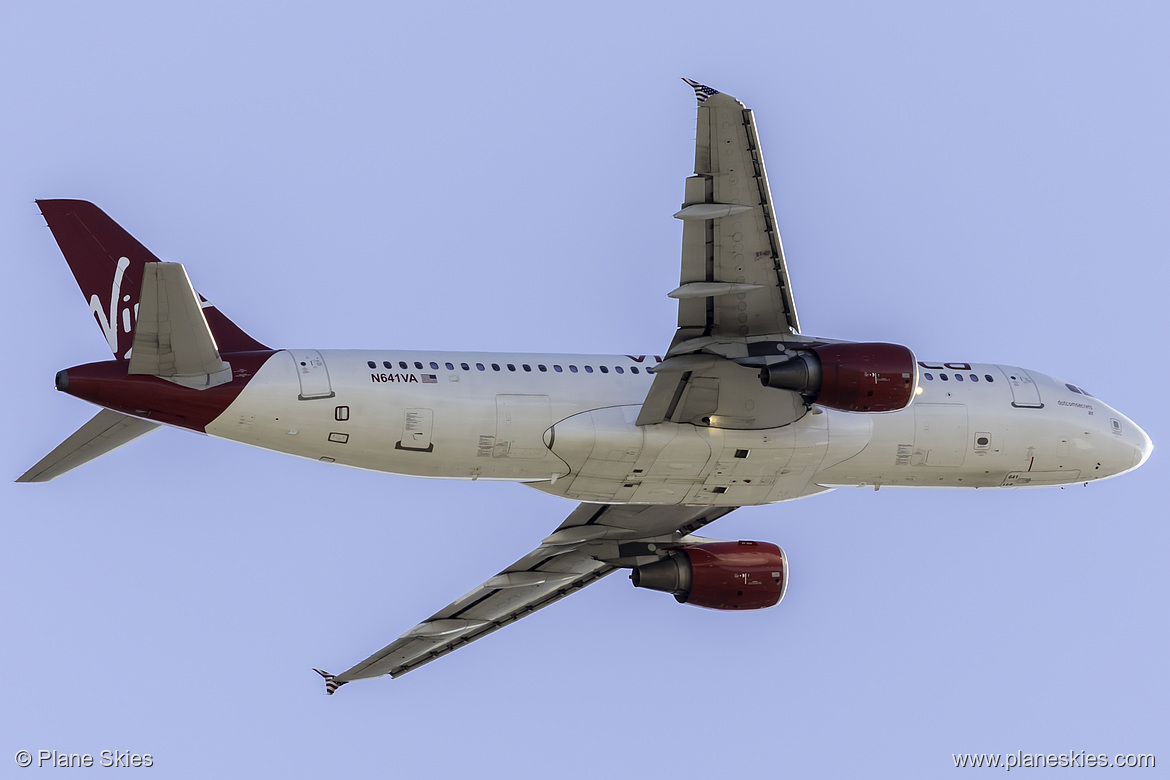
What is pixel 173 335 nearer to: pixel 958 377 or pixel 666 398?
pixel 666 398

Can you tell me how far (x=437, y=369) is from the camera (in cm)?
3014

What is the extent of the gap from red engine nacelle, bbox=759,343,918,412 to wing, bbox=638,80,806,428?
1.48 feet

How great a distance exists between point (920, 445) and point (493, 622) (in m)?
11.1

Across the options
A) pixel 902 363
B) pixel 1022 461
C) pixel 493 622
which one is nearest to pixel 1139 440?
pixel 1022 461

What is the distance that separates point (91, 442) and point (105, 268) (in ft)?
10.4

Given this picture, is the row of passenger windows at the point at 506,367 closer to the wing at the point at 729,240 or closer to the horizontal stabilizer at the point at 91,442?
the wing at the point at 729,240

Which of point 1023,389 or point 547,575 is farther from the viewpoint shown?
point 547,575

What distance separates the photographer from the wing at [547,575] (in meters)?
36.8

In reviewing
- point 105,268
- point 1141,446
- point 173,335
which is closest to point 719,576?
point 1141,446

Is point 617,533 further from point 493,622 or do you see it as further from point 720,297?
point 720,297

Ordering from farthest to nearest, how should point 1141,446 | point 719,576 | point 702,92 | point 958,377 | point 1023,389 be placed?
point 719,576, point 1141,446, point 1023,389, point 958,377, point 702,92

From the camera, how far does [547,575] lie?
37875mm

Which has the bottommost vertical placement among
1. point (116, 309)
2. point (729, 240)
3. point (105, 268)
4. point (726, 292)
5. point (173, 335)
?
point (173, 335)

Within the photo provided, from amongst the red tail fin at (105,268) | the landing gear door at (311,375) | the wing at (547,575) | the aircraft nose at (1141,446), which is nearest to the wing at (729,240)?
the landing gear door at (311,375)
